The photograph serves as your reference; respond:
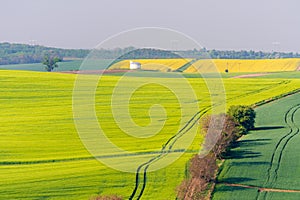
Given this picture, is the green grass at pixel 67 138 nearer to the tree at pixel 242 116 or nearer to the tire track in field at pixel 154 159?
the tire track in field at pixel 154 159

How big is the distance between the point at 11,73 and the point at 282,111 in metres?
45.3

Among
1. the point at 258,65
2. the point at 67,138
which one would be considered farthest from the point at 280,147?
the point at 258,65

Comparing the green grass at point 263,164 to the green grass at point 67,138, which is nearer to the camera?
the green grass at point 263,164

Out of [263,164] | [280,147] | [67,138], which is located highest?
[280,147]

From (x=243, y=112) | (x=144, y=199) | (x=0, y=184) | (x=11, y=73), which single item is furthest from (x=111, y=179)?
(x=11, y=73)

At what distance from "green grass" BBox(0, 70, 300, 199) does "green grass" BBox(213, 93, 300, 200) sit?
3.26 metres

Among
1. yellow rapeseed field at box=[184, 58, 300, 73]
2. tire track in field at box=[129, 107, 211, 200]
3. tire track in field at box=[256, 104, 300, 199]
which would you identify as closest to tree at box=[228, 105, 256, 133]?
tire track in field at box=[256, 104, 300, 199]

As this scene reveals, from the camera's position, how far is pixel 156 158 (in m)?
44.0

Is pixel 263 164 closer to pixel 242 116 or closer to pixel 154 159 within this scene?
pixel 154 159

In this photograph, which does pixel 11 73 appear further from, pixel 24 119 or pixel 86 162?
pixel 86 162

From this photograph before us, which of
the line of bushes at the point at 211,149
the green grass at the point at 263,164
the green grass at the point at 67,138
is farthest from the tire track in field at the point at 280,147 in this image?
the green grass at the point at 67,138

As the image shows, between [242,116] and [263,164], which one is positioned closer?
[263,164]

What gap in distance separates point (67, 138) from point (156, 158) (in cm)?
1122

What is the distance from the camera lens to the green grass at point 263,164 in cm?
3631
